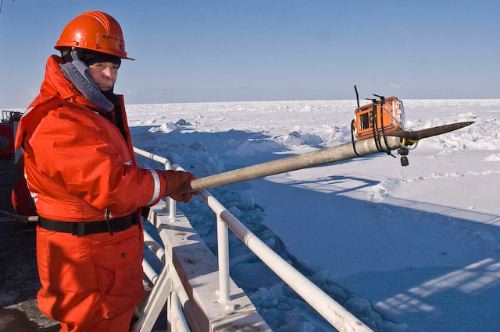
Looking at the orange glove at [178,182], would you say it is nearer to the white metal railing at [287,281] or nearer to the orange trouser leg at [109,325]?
the white metal railing at [287,281]

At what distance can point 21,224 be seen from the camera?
418cm

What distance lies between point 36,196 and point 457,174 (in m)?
9.90

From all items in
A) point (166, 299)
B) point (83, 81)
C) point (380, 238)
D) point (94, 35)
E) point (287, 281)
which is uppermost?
point (94, 35)

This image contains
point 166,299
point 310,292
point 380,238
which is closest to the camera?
point 310,292

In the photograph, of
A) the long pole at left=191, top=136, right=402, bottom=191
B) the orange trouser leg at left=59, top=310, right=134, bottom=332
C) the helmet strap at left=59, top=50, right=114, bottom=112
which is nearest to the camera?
the long pole at left=191, top=136, right=402, bottom=191

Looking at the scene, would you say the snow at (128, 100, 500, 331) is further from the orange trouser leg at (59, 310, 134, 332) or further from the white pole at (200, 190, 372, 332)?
the white pole at (200, 190, 372, 332)

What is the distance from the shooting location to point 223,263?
6.07 ft

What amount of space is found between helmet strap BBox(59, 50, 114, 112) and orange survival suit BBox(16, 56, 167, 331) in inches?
1.1

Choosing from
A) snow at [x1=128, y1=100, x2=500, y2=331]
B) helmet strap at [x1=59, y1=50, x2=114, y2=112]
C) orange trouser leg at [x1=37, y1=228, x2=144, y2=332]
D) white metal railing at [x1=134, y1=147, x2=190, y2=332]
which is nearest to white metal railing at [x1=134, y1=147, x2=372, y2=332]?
white metal railing at [x1=134, y1=147, x2=190, y2=332]

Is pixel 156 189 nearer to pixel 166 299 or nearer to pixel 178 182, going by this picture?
pixel 178 182

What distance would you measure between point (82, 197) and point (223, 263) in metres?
0.67

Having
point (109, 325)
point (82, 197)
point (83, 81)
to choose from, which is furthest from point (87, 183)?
point (109, 325)

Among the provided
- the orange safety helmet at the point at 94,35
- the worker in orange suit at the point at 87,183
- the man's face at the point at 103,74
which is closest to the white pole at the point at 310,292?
the worker in orange suit at the point at 87,183

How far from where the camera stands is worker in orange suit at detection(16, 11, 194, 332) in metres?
1.46
